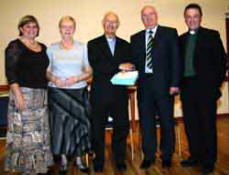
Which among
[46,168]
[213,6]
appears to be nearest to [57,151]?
[46,168]

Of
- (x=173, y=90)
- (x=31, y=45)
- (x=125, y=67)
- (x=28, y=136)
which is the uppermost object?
(x=31, y=45)

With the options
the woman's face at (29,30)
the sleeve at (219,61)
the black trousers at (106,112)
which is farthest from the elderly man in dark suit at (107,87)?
the sleeve at (219,61)

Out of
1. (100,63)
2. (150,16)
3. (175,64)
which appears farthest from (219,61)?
(100,63)

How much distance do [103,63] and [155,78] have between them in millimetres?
567

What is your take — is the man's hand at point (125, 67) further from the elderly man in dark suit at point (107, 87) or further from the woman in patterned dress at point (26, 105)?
the woman in patterned dress at point (26, 105)

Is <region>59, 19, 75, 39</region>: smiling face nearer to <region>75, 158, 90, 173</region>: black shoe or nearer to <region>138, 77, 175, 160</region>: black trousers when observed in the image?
<region>138, 77, 175, 160</region>: black trousers

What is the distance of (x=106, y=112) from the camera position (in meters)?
3.25

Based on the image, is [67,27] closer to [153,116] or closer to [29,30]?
[29,30]

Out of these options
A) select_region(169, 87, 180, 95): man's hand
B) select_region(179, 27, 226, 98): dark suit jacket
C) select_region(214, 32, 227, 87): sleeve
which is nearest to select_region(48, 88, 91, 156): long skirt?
select_region(169, 87, 180, 95): man's hand

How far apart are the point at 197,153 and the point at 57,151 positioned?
148 cm

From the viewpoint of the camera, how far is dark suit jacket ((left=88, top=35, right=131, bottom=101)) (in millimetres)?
3168

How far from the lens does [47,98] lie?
10.4 feet

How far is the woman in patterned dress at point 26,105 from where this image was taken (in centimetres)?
294

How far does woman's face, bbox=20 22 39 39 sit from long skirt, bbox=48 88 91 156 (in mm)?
582
